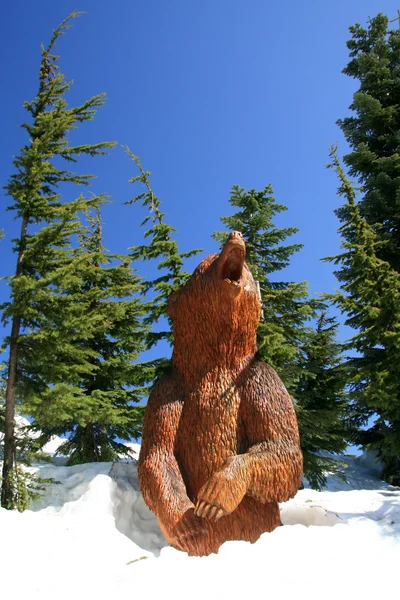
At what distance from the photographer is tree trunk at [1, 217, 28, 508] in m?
4.72

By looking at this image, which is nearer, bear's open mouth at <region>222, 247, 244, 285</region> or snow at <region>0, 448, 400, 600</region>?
snow at <region>0, 448, 400, 600</region>

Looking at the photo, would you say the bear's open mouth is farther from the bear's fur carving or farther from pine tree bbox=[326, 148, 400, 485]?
pine tree bbox=[326, 148, 400, 485]

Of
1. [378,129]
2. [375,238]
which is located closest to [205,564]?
[375,238]

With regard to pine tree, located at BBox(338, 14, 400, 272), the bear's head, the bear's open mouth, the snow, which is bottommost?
the snow

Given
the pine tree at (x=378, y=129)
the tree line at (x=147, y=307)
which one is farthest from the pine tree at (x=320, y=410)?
the pine tree at (x=378, y=129)

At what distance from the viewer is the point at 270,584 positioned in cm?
163

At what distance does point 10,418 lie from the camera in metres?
5.05

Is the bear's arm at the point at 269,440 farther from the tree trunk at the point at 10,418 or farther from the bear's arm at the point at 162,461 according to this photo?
the tree trunk at the point at 10,418

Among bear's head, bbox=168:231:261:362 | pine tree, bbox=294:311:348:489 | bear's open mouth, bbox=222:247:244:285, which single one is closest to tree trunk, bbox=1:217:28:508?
bear's head, bbox=168:231:261:362

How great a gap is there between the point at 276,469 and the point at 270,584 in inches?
60.1

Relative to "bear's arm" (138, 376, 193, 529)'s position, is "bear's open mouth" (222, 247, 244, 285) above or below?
above

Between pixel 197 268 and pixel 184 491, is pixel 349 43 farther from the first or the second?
pixel 184 491

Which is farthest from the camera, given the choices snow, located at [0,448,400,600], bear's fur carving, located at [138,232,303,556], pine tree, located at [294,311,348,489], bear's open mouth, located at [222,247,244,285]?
pine tree, located at [294,311,348,489]

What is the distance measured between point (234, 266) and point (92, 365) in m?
3.42
